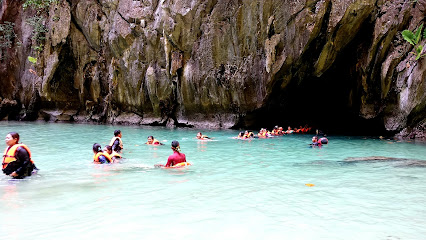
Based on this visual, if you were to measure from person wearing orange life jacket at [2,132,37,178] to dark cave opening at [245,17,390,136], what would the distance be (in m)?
16.6

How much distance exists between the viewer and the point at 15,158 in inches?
297

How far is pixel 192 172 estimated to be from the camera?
358 inches

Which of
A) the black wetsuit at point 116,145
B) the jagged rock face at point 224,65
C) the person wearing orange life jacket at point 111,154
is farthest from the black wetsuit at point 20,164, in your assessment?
the jagged rock face at point 224,65

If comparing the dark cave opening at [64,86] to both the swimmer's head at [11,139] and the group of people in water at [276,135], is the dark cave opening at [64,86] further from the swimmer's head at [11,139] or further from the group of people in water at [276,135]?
the swimmer's head at [11,139]

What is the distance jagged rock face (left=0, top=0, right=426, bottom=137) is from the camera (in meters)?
18.2

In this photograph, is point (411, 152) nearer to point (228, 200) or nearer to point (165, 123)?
point (228, 200)

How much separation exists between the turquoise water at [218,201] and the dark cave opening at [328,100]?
11294 millimetres

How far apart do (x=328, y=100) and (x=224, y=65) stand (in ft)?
26.0

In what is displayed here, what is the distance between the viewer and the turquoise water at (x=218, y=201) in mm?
4746

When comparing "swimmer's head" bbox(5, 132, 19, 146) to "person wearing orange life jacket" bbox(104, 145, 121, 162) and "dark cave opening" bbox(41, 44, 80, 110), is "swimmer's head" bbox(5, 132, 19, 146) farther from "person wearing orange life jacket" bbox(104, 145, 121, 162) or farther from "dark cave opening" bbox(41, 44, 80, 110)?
"dark cave opening" bbox(41, 44, 80, 110)

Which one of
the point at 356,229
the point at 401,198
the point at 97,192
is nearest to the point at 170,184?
the point at 97,192

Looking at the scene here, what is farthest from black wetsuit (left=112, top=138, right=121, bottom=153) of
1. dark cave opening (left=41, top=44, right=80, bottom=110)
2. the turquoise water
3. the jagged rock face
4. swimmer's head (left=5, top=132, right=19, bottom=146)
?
dark cave opening (left=41, top=44, right=80, bottom=110)

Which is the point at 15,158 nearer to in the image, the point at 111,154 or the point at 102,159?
the point at 102,159

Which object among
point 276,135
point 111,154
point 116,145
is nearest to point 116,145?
point 116,145
